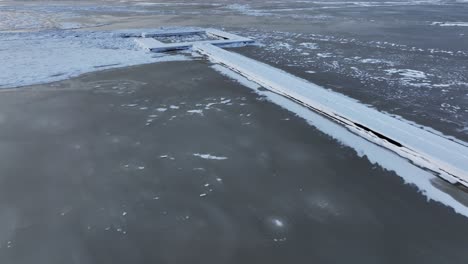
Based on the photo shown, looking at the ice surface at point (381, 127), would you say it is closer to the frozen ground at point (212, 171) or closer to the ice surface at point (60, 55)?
the frozen ground at point (212, 171)

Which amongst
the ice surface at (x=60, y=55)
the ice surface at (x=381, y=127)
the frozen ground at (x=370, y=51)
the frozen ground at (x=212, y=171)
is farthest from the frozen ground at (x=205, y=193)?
the ice surface at (x=60, y=55)

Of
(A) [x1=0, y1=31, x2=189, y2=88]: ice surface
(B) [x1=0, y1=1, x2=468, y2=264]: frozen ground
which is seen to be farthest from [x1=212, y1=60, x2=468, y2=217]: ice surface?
(A) [x1=0, y1=31, x2=189, y2=88]: ice surface

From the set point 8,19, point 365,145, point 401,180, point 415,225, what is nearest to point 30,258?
point 415,225

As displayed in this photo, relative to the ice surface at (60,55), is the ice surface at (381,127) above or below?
above

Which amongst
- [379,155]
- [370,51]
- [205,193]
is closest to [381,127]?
[379,155]

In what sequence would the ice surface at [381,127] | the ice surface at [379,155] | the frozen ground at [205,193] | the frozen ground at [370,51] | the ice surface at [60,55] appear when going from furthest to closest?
the ice surface at [60,55], the frozen ground at [370,51], the ice surface at [381,127], the ice surface at [379,155], the frozen ground at [205,193]

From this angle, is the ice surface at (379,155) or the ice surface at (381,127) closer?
the ice surface at (379,155)

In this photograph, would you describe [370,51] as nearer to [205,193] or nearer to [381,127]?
[381,127]

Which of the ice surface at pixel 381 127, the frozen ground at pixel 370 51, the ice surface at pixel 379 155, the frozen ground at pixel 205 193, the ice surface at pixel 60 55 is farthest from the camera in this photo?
the ice surface at pixel 60 55

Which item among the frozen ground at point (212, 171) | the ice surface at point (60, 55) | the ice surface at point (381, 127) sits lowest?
the ice surface at point (60, 55)

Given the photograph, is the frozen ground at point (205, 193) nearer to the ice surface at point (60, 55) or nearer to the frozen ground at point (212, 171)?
the frozen ground at point (212, 171)

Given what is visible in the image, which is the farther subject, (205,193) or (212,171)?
(212,171)

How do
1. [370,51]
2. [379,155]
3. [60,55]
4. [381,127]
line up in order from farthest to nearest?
[370,51]
[60,55]
[381,127]
[379,155]

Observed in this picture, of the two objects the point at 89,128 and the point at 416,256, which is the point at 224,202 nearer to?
the point at 416,256
